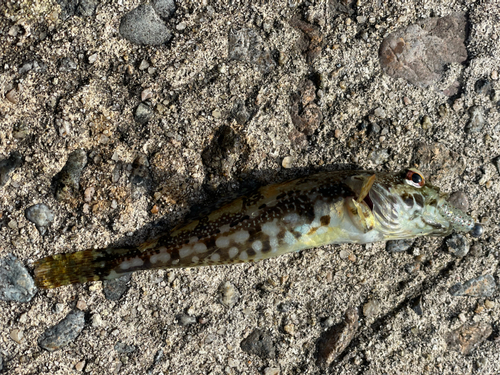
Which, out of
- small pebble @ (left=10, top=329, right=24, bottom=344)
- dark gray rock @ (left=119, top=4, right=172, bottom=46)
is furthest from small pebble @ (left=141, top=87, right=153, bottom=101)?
small pebble @ (left=10, top=329, right=24, bottom=344)

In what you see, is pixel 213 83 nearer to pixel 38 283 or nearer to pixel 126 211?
pixel 126 211

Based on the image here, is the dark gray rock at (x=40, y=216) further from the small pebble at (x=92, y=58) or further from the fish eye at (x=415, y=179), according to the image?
the fish eye at (x=415, y=179)

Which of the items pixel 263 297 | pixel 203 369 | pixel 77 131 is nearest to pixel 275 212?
pixel 263 297

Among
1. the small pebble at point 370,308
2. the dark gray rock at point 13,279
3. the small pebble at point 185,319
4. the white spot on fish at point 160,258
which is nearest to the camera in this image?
the white spot on fish at point 160,258

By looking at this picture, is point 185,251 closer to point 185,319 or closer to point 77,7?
point 185,319

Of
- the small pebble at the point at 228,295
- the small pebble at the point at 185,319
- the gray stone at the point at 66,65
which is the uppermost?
the gray stone at the point at 66,65

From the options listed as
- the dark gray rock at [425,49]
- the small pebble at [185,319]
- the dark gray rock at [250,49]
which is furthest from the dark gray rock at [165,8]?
the small pebble at [185,319]

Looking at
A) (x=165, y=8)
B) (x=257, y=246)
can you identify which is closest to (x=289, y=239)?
(x=257, y=246)
